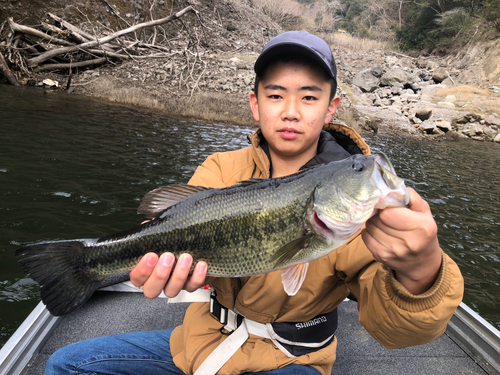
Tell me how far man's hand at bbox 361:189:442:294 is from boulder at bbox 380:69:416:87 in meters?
36.3

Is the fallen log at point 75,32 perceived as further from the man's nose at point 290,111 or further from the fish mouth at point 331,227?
the fish mouth at point 331,227

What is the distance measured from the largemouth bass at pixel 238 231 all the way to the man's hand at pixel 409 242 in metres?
0.11

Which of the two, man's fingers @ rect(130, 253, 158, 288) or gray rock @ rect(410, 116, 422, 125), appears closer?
man's fingers @ rect(130, 253, 158, 288)

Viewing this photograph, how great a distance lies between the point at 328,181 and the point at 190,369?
1.55 metres

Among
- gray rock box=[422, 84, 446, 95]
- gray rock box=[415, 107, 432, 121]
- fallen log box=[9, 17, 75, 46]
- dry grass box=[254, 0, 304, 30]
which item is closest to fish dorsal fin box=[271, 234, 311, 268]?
fallen log box=[9, 17, 75, 46]

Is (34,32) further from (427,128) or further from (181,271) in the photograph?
(427,128)

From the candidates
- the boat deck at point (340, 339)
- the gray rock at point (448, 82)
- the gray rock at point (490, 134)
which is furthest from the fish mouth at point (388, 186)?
the gray rock at point (448, 82)

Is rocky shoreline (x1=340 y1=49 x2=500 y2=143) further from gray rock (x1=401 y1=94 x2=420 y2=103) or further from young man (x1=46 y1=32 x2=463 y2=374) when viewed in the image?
young man (x1=46 y1=32 x2=463 y2=374)

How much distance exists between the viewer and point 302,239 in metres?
1.77

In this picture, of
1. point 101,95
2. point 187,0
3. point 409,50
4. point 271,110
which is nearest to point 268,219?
point 271,110

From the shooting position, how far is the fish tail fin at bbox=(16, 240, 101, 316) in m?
1.94

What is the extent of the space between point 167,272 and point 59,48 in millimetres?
24990

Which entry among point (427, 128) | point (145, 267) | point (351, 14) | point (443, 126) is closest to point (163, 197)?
point (145, 267)

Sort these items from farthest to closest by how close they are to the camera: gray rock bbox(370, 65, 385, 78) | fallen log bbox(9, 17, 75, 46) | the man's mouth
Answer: gray rock bbox(370, 65, 385, 78) < fallen log bbox(9, 17, 75, 46) < the man's mouth
